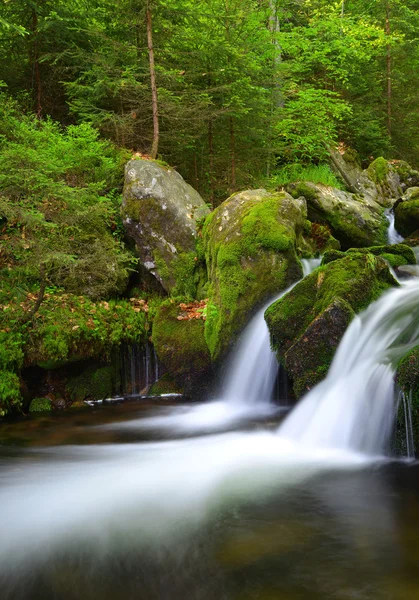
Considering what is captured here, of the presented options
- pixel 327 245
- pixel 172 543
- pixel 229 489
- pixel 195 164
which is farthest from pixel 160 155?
pixel 172 543

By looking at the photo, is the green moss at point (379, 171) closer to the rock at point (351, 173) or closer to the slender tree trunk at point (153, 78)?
the rock at point (351, 173)

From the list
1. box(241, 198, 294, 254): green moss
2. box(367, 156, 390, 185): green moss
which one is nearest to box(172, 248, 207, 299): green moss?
box(241, 198, 294, 254): green moss

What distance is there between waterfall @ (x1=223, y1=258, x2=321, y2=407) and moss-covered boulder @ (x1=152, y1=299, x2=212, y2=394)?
510mm

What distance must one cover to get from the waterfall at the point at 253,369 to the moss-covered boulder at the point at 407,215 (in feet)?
17.3

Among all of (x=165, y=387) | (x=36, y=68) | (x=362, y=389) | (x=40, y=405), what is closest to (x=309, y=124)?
(x=36, y=68)

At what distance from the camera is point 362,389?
4887 mm

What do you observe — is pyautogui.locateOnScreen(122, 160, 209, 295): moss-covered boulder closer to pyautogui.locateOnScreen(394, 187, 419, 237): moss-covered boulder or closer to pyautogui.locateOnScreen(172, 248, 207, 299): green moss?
pyautogui.locateOnScreen(172, 248, 207, 299): green moss

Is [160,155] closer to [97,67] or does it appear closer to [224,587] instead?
[97,67]

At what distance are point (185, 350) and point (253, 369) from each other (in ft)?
3.84

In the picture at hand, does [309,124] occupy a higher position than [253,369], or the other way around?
[309,124]

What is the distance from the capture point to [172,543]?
324 cm

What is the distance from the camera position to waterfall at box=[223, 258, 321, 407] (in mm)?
6633

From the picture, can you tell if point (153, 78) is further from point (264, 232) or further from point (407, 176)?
point (407, 176)

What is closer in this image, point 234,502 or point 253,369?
point 234,502
